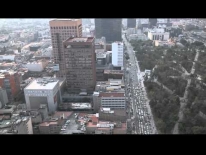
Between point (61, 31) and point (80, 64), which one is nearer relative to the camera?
point (80, 64)

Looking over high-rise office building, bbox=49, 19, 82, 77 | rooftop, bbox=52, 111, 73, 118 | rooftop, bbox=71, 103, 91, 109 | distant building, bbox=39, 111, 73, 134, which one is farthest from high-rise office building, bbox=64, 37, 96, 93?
distant building, bbox=39, 111, 73, 134

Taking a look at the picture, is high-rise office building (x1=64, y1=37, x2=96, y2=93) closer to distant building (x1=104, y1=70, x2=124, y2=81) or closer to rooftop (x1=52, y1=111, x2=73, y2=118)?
distant building (x1=104, y1=70, x2=124, y2=81)

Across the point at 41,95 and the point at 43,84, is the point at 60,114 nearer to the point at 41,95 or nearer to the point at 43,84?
the point at 41,95

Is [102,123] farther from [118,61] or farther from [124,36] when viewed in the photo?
[124,36]

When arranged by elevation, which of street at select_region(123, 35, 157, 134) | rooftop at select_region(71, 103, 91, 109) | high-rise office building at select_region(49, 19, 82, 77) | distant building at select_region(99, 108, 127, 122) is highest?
high-rise office building at select_region(49, 19, 82, 77)

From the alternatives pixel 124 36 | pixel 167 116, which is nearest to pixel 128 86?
pixel 167 116

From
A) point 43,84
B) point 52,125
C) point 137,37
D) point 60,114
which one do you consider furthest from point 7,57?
point 52,125
